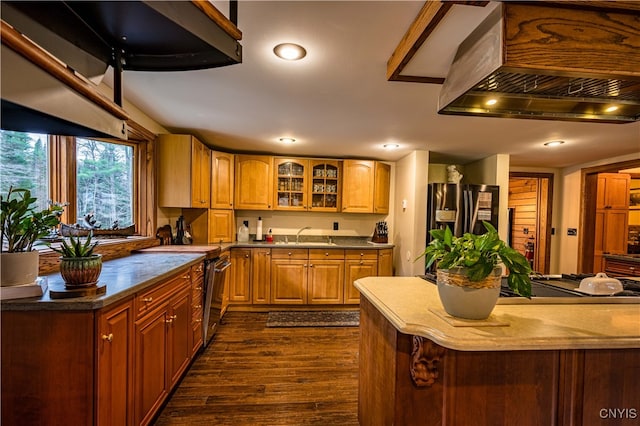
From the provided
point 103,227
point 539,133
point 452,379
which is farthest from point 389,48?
point 103,227

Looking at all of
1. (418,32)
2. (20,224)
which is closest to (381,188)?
(418,32)

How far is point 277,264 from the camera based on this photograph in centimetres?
397

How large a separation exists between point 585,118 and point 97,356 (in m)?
2.67

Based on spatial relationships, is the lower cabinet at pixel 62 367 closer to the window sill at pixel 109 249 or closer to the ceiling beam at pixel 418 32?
the window sill at pixel 109 249

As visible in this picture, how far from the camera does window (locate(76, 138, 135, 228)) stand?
90.3 inches

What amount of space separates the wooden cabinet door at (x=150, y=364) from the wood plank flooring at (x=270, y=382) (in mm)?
216

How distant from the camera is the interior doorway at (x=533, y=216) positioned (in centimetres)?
505

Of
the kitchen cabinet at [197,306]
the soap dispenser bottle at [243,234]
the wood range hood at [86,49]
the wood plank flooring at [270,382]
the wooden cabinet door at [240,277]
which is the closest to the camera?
the wood range hood at [86,49]

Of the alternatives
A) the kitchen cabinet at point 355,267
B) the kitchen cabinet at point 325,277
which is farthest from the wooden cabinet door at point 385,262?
the kitchen cabinet at point 325,277

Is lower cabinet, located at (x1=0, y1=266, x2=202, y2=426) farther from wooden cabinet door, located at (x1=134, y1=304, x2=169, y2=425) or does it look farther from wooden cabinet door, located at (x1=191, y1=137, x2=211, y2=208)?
wooden cabinet door, located at (x1=191, y1=137, x2=211, y2=208)

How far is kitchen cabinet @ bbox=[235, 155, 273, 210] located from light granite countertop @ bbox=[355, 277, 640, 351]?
9.96 ft

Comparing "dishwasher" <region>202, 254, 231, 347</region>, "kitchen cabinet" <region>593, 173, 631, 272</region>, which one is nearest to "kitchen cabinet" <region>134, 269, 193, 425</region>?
"dishwasher" <region>202, 254, 231, 347</region>

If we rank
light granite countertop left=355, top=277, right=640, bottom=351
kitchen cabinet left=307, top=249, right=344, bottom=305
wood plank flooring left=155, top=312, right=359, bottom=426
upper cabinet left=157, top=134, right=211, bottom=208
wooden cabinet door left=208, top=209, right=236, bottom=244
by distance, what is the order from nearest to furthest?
light granite countertop left=355, top=277, right=640, bottom=351 → wood plank flooring left=155, top=312, right=359, bottom=426 → upper cabinet left=157, top=134, right=211, bottom=208 → wooden cabinet door left=208, top=209, right=236, bottom=244 → kitchen cabinet left=307, top=249, right=344, bottom=305

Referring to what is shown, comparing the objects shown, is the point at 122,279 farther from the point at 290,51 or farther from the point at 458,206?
the point at 458,206
